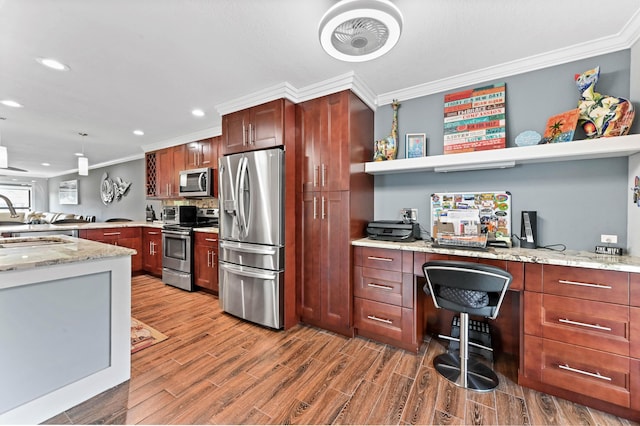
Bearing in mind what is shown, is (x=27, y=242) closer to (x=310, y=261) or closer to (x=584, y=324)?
(x=310, y=261)

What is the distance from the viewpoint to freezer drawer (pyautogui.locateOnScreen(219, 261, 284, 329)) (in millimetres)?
2475

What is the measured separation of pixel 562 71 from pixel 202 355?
11.9 ft

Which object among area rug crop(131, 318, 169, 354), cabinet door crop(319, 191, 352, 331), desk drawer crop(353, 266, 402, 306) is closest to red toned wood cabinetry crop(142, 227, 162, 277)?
area rug crop(131, 318, 169, 354)

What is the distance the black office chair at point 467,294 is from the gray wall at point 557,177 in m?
0.86

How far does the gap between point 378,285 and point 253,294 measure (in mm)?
1264

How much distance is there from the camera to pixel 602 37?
1764 millimetres

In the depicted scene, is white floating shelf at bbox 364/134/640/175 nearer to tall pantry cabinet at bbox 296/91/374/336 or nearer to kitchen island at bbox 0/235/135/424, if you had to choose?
tall pantry cabinet at bbox 296/91/374/336

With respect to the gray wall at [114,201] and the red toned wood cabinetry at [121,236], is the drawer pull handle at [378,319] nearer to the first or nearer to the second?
the red toned wood cabinetry at [121,236]

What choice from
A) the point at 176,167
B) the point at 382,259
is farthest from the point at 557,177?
the point at 176,167

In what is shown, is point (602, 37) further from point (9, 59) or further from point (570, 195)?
point (9, 59)

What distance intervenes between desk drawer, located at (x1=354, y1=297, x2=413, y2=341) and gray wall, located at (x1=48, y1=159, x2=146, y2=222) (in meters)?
5.37

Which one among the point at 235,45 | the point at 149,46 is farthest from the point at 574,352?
the point at 149,46

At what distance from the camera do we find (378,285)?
88.1 inches

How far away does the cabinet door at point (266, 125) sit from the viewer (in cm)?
249
